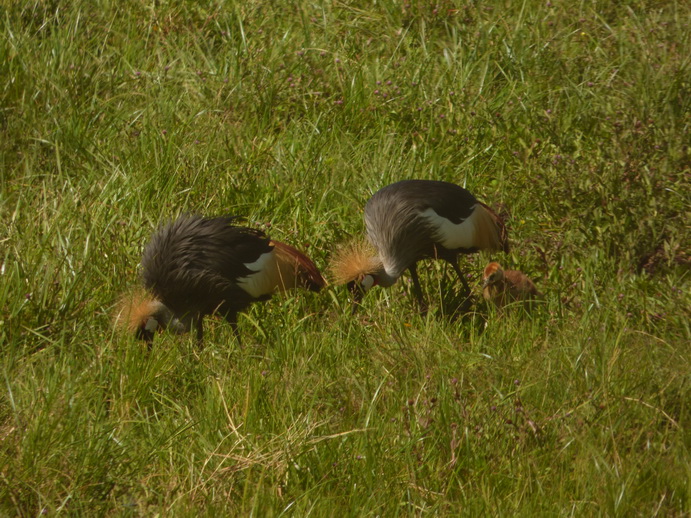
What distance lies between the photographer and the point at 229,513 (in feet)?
11.8

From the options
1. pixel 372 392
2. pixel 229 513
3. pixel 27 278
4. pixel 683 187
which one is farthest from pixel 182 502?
pixel 683 187

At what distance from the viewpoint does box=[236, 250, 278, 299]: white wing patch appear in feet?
18.2

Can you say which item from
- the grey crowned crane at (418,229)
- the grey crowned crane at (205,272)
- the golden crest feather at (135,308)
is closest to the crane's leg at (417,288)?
the grey crowned crane at (418,229)

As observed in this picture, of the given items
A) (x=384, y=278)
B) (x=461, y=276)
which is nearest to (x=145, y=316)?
(x=384, y=278)

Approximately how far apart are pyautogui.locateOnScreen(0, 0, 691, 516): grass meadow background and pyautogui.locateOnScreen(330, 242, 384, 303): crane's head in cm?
11

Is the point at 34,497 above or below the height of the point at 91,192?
above

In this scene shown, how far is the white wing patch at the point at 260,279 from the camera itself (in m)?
5.55

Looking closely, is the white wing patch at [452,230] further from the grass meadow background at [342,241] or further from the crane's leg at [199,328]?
the crane's leg at [199,328]

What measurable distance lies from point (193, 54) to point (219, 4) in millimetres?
610

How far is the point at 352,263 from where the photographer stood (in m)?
5.81

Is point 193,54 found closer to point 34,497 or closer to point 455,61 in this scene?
point 455,61

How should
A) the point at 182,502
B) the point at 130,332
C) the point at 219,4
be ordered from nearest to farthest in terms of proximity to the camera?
the point at 182,502 → the point at 130,332 → the point at 219,4

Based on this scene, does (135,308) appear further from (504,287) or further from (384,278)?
(504,287)

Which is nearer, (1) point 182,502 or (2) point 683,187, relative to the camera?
(1) point 182,502
